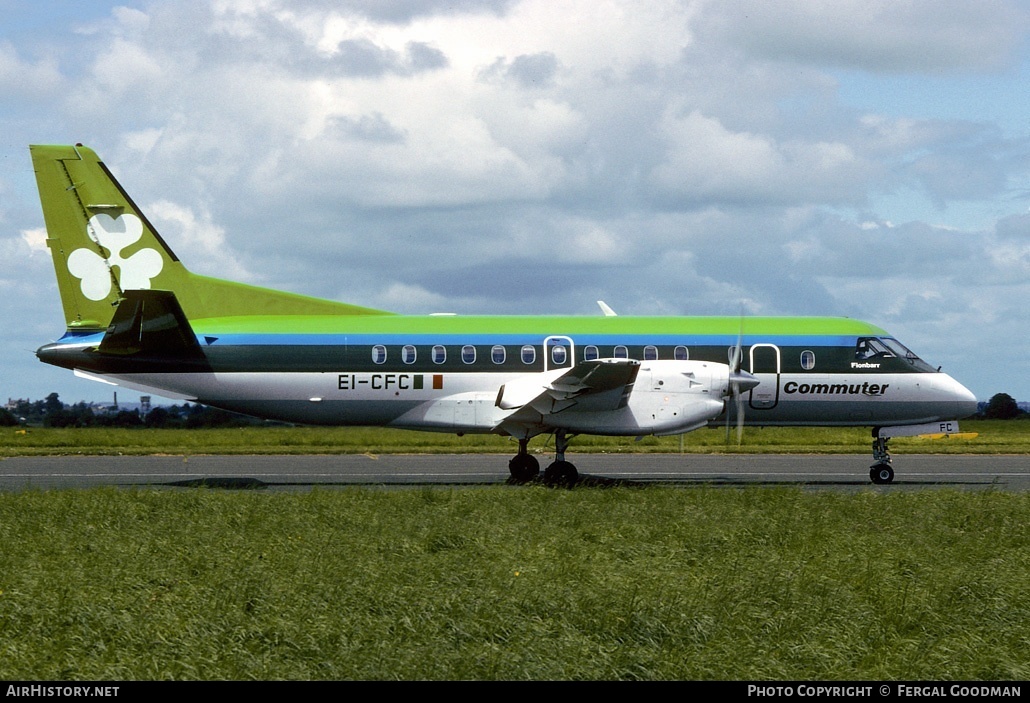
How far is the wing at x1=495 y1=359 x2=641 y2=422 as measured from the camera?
20828mm

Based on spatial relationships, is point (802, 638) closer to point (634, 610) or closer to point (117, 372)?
point (634, 610)

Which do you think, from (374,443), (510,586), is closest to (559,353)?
(510,586)

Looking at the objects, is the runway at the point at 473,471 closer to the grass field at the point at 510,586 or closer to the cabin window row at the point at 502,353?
the cabin window row at the point at 502,353

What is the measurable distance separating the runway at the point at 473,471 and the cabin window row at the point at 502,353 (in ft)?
8.99

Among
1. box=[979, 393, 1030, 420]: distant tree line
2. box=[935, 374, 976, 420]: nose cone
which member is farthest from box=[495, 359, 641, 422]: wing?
box=[979, 393, 1030, 420]: distant tree line

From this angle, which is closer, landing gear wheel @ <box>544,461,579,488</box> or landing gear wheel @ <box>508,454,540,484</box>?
landing gear wheel @ <box>544,461,579,488</box>

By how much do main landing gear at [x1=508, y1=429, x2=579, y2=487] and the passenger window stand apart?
5.74 ft

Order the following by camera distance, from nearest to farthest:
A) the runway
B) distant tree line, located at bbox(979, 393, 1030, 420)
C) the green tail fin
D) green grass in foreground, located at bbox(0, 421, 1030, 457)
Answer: the green tail fin → the runway → green grass in foreground, located at bbox(0, 421, 1030, 457) → distant tree line, located at bbox(979, 393, 1030, 420)

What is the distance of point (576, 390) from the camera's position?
2130 centimetres

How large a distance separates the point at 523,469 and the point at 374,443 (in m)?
16.4

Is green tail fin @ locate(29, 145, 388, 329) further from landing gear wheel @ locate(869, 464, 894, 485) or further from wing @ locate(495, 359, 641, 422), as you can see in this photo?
landing gear wheel @ locate(869, 464, 894, 485)

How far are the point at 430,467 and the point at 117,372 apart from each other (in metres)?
9.34

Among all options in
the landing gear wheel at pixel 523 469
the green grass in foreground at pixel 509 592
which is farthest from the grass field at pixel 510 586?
the landing gear wheel at pixel 523 469

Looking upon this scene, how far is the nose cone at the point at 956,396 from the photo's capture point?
80.7 ft
